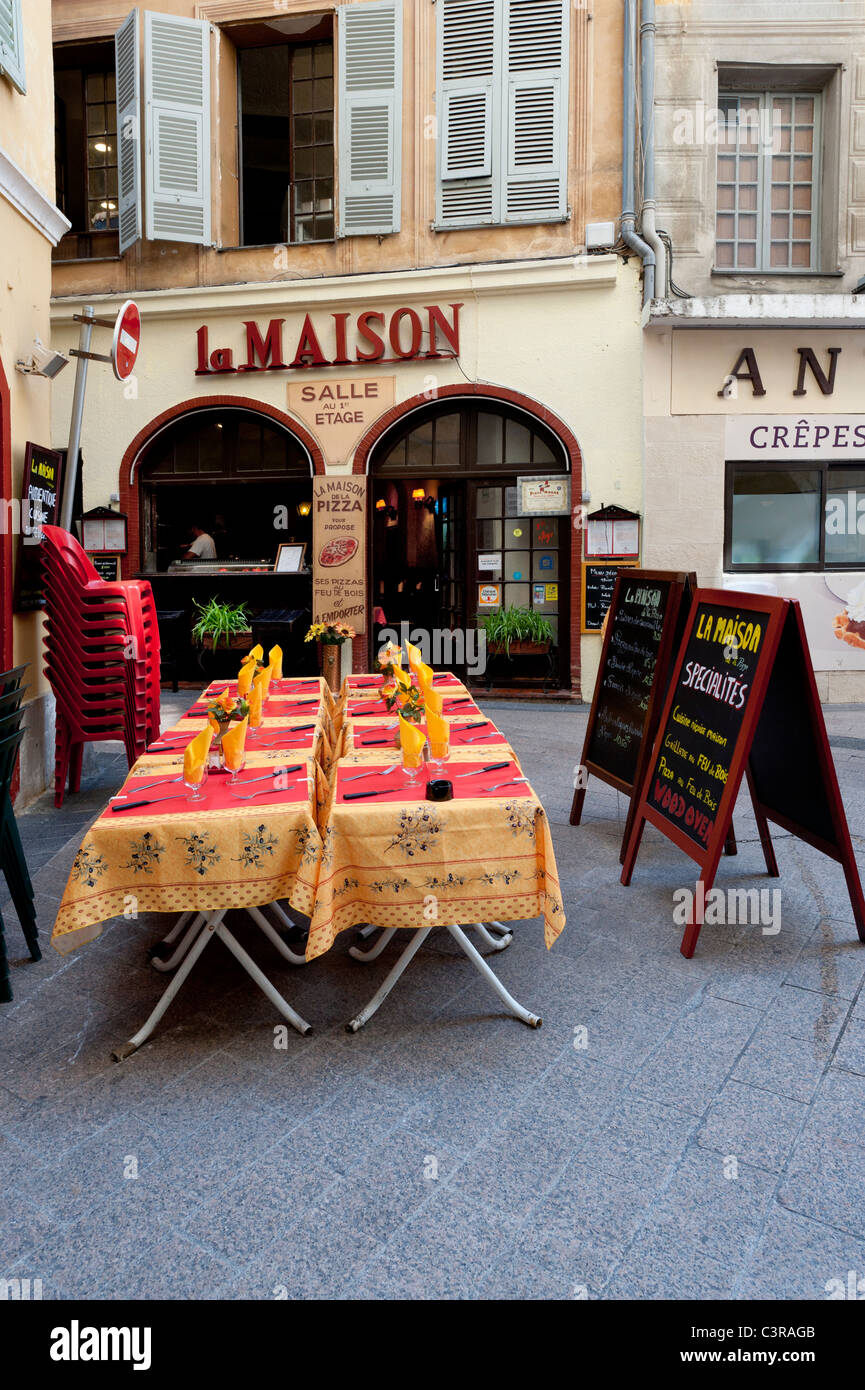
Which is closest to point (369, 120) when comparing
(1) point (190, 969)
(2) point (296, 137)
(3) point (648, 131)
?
(2) point (296, 137)

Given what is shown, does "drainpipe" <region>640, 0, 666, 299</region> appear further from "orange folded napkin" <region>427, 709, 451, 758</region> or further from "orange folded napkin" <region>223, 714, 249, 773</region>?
"orange folded napkin" <region>223, 714, 249, 773</region>

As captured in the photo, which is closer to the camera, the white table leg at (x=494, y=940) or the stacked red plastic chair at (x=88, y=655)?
the white table leg at (x=494, y=940)

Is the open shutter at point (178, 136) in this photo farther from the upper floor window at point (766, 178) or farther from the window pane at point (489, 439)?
the upper floor window at point (766, 178)

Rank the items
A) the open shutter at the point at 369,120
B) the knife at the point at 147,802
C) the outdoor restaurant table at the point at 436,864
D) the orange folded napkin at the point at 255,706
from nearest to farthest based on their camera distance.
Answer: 1. the outdoor restaurant table at the point at 436,864
2. the knife at the point at 147,802
3. the orange folded napkin at the point at 255,706
4. the open shutter at the point at 369,120

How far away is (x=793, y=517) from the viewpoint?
980 cm

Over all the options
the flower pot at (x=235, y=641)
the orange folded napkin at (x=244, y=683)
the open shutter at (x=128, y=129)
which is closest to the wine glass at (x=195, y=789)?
the orange folded napkin at (x=244, y=683)

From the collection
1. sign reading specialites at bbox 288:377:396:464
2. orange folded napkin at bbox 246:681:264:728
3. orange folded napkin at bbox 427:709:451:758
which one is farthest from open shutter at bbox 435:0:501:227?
orange folded napkin at bbox 427:709:451:758

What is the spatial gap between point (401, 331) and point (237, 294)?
191cm

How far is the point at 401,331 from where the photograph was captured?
1012cm

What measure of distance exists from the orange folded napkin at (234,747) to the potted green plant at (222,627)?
23.5ft

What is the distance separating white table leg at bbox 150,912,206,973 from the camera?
3371 mm

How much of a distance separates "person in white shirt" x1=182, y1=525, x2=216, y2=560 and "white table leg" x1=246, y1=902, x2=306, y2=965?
324 inches

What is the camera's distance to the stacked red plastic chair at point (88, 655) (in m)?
6.14

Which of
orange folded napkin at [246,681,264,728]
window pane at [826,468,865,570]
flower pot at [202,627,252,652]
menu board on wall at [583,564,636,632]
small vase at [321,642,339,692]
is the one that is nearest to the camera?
orange folded napkin at [246,681,264,728]
